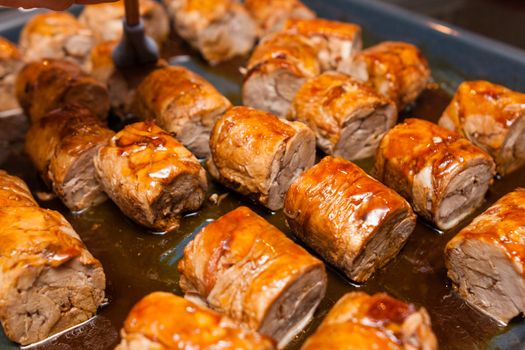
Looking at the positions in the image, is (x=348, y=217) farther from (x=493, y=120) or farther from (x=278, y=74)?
(x=278, y=74)

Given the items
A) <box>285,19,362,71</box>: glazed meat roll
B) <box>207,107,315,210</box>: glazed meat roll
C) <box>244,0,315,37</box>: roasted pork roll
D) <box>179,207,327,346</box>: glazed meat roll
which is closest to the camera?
<box>179,207,327,346</box>: glazed meat roll

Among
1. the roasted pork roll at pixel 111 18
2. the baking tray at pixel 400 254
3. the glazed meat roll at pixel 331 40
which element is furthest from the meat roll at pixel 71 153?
the glazed meat roll at pixel 331 40

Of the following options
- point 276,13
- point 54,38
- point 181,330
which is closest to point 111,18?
point 54,38

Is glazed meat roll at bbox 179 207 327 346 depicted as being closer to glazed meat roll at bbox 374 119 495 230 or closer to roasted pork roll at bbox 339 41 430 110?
glazed meat roll at bbox 374 119 495 230

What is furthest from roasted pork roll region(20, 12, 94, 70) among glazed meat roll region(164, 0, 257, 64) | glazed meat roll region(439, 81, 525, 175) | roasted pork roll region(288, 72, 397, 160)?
glazed meat roll region(439, 81, 525, 175)

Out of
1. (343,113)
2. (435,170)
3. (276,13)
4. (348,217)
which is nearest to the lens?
(348,217)

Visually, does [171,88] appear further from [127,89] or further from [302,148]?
[302,148]
